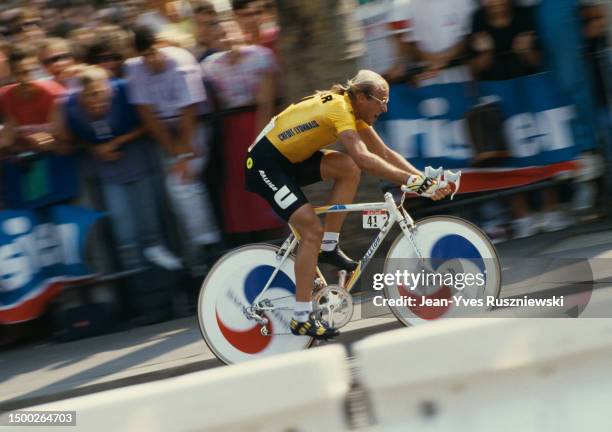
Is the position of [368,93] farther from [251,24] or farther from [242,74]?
[251,24]

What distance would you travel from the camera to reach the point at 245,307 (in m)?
5.98

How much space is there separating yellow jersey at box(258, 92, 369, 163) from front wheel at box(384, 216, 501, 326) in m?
0.79

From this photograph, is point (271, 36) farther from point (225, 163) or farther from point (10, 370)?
point (10, 370)

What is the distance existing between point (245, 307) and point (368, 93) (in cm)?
Answer: 157

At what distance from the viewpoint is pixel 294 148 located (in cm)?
578

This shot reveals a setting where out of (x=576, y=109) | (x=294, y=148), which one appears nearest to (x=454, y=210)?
(x=576, y=109)

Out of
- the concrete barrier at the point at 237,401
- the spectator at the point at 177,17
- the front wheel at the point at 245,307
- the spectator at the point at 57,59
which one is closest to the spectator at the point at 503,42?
the spectator at the point at 177,17

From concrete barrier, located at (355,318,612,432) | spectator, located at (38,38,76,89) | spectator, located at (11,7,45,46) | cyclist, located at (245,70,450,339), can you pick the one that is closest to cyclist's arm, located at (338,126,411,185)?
cyclist, located at (245,70,450,339)

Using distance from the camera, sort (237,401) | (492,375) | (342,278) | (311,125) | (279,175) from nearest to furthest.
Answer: (237,401) < (492,375) < (311,125) < (279,175) < (342,278)

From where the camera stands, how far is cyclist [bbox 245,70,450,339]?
553 centimetres

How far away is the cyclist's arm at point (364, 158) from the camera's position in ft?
18.0

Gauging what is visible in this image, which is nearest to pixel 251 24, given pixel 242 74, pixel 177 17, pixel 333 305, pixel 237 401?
pixel 242 74

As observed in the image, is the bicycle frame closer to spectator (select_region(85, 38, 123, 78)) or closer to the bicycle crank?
the bicycle crank

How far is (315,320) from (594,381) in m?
2.05
